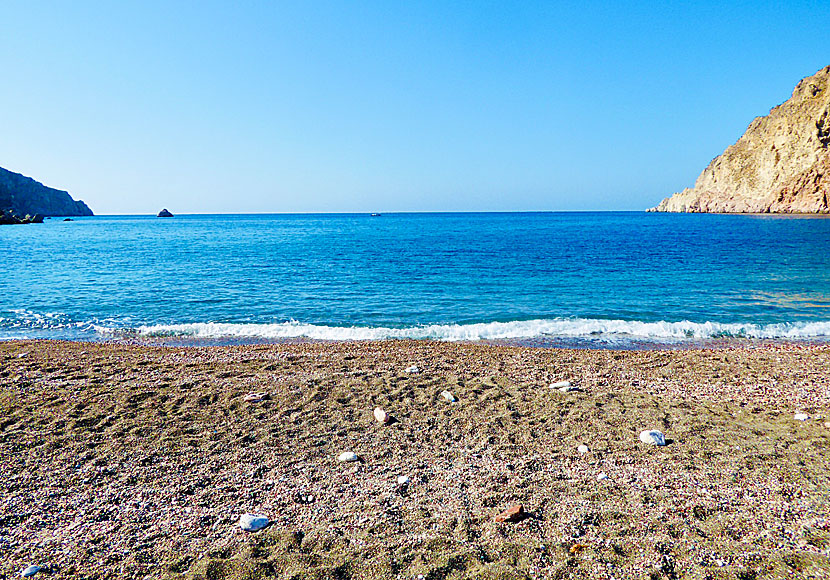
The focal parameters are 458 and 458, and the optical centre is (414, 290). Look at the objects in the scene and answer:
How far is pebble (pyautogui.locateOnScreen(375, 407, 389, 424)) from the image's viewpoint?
23.4ft

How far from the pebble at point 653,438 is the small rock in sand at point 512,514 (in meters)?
2.68

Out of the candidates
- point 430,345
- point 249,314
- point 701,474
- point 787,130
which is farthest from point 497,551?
point 787,130

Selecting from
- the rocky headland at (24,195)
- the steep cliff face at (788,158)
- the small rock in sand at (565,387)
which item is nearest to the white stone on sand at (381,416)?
the small rock in sand at (565,387)

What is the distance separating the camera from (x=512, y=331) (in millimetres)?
15078

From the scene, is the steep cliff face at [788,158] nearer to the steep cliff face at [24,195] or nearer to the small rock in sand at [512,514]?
the small rock in sand at [512,514]

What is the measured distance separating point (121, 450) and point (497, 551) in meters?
5.04

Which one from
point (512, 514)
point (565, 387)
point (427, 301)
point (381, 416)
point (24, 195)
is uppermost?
point (24, 195)

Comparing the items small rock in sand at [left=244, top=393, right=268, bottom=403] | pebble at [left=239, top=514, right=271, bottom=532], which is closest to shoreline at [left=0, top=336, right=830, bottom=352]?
small rock in sand at [left=244, top=393, right=268, bottom=403]

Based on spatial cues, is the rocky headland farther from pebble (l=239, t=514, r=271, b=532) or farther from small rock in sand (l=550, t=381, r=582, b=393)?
pebble (l=239, t=514, r=271, b=532)

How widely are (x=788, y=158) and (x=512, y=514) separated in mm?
121953

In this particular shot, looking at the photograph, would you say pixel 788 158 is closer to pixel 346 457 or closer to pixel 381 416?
pixel 381 416

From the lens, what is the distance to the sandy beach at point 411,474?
4.07 m

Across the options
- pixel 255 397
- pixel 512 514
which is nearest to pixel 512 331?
pixel 255 397

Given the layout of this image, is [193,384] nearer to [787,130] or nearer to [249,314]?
[249,314]
